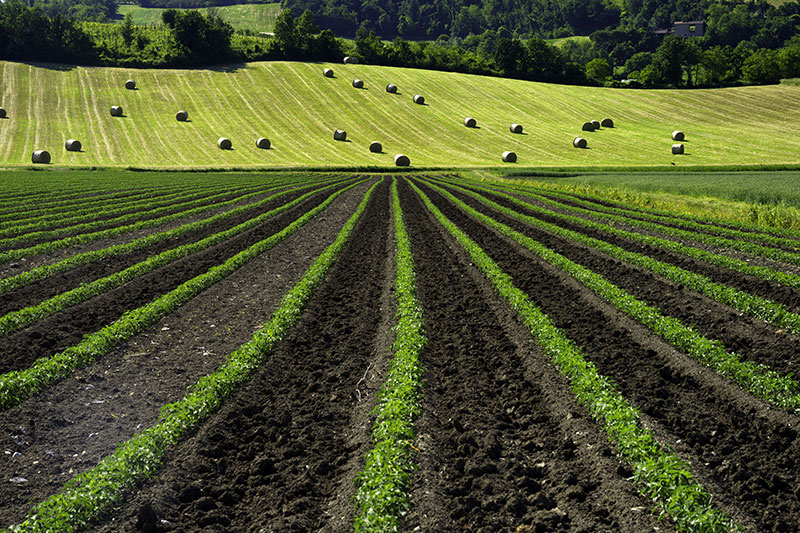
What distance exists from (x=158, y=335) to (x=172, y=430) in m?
4.38

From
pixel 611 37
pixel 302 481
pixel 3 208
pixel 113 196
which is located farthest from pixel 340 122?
pixel 611 37

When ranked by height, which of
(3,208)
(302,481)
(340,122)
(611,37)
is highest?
(611,37)

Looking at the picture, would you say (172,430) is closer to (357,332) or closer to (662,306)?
(357,332)

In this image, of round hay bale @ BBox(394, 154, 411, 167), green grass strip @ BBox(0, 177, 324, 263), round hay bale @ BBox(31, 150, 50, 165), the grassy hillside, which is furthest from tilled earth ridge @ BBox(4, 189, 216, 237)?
round hay bale @ BBox(31, 150, 50, 165)

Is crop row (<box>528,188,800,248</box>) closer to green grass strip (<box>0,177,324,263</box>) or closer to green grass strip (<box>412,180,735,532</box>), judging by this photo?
green grass strip (<box>412,180,735,532</box>)

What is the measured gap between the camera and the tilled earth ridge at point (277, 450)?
18.7ft

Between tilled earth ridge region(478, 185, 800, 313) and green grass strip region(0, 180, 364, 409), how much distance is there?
1248cm

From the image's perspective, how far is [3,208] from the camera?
88.7 feet

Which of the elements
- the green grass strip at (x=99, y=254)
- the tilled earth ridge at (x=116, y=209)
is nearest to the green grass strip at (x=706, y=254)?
the green grass strip at (x=99, y=254)

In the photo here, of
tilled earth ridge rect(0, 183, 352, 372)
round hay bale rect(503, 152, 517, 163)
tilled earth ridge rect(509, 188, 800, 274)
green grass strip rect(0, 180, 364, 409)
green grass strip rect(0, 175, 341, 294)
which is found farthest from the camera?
round hay bale rect(503, 152, 517, 163)

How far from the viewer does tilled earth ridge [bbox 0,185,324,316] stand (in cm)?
1321

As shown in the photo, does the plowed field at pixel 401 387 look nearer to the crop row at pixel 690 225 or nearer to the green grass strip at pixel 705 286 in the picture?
the green grass strip at pixel 705 286

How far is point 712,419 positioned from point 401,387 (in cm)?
403

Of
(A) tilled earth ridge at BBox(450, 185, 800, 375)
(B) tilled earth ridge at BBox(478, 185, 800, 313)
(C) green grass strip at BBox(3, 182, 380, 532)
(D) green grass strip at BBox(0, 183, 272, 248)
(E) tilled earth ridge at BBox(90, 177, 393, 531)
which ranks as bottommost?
(E) tilled earth ridge at BBox(90, 177, 393, 531)
